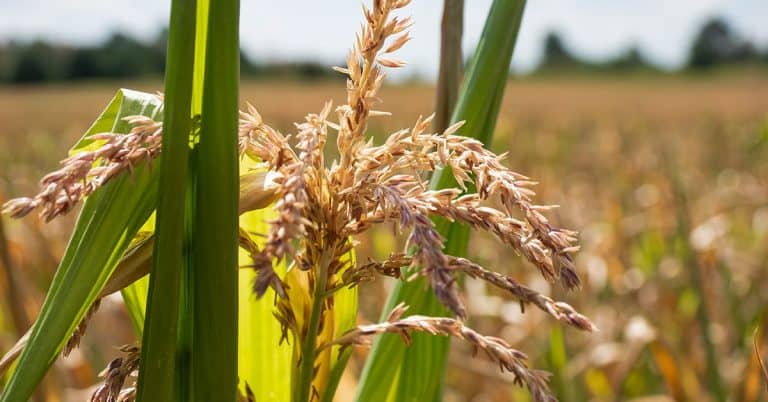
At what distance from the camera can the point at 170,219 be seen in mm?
336

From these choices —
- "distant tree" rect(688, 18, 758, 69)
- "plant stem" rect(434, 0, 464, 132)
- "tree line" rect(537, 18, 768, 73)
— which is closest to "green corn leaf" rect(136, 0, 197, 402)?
"plant stem" rect(434, 0, 464, 132)

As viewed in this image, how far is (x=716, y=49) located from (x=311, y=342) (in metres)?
49.5

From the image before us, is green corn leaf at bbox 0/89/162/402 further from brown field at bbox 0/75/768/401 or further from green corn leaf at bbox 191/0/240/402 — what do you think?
brown field at bbox 0/75/768/401

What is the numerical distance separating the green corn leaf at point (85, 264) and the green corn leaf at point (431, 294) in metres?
0.19

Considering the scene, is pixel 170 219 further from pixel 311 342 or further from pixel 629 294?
pixel 629 294

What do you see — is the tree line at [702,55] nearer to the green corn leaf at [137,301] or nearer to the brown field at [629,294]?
the brown field at [629,294]

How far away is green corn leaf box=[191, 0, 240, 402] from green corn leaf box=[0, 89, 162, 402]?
3 cm

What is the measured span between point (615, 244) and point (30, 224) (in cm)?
210

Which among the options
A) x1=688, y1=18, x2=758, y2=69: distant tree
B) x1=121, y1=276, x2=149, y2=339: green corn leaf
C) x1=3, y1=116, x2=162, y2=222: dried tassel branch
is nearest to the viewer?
x1=3, y1=116, x2=162, y2=222: dried tassel branch

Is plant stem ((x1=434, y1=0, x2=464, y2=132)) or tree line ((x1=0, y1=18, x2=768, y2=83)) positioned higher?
plant stem ((x1=434, y1=0, x2=464, y2=132))

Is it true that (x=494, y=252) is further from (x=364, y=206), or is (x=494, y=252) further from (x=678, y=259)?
(x=364, y=206)

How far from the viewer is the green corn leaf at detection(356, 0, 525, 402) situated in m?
0.50

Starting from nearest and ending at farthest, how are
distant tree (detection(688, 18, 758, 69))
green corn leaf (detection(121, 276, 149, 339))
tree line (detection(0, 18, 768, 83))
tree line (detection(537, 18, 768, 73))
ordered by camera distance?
green corn leaf (detection(121, 276, 149, 339)), tree line (detection(0, 18, 768, 83)), tree line (detection(537, 18, 768, 73)), distant tree (detection(688, 18, 758, 69))

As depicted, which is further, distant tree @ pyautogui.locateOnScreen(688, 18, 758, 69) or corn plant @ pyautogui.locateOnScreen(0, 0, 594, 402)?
distant tree @ pyautogui.locateOnScreen(688, 18, 758, 69)
